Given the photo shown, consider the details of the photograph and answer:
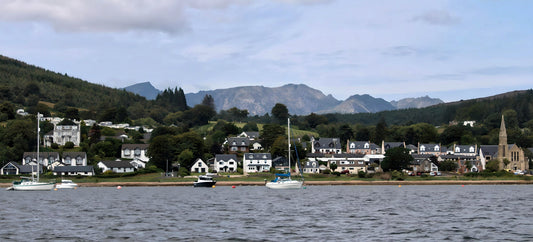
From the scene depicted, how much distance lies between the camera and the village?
12656 cm

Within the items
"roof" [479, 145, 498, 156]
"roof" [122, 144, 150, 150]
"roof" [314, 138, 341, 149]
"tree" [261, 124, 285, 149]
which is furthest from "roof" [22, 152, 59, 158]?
"roof" [479, 145, 498, 156]

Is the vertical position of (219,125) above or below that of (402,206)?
above

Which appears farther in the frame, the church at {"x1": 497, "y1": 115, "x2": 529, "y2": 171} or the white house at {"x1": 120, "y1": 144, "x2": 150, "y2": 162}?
the white house at {"x1": 120, "y1": 144, "x2": 150, "y2": 162}

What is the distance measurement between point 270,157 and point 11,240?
99.9 m

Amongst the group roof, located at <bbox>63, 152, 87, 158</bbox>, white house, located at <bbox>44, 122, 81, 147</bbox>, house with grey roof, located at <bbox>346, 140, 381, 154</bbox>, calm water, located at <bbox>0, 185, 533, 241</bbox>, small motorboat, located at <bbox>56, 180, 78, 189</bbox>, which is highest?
white house, located at <bbox>44, 122, 81, 147</bbox>

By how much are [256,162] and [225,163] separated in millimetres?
6874

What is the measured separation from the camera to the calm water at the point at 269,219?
37906 mm

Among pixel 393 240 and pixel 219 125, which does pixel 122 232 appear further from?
pixel 219 125

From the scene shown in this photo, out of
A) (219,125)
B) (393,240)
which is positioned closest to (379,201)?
(393,240)

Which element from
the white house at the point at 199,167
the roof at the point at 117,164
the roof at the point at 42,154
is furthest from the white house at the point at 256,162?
the roof at the point at 42,154

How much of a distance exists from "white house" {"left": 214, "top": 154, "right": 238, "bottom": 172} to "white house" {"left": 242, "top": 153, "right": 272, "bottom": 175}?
228cm

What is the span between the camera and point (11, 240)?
3538 cm

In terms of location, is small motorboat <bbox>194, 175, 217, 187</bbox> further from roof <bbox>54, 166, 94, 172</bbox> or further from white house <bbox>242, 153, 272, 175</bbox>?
roof <bbox>54, 166, 94, 172</bbox>

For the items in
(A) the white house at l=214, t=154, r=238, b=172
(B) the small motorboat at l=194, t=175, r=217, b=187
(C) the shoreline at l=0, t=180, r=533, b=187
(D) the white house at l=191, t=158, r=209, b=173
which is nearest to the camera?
(B) the small motorboat at l=194, t=175, r=217, b=187
